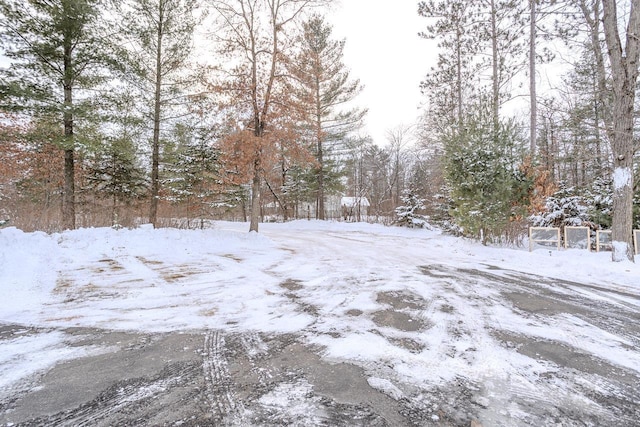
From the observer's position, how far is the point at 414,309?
11.8 ft

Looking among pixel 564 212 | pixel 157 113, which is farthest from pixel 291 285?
pixel 564 212

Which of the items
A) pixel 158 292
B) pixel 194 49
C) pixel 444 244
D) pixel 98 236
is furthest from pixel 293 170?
pixel 158 292

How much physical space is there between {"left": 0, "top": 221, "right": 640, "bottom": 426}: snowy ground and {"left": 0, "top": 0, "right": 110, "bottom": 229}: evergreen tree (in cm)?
465

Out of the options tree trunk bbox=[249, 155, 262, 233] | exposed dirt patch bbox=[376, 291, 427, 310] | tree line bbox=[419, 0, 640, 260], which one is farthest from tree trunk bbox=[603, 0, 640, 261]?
tree trunk bbox=[249, 155, 262, 233]

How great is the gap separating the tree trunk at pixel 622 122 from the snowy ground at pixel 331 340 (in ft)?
3.77

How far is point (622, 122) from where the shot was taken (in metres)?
6.65

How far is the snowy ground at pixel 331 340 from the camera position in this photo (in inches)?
70.3

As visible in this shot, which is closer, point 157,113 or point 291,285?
point 291,285

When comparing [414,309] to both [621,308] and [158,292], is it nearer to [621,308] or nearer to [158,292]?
[621,308]

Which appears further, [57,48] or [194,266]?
[57,48]

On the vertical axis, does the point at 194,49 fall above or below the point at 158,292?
above

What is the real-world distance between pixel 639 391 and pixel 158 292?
4960mm

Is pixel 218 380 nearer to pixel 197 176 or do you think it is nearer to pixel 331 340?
pixel 331 340

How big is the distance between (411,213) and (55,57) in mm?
17608
